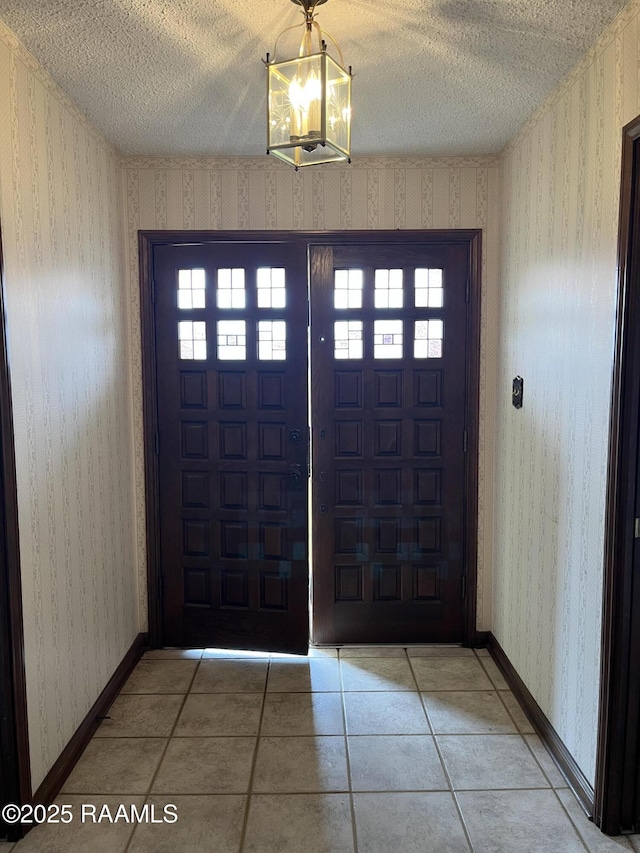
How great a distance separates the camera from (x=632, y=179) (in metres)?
2.01

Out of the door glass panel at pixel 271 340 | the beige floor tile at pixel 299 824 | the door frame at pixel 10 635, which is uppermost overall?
the door glass panel at pixel 271 340

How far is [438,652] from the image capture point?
352cm

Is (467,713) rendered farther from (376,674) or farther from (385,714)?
(376,674)

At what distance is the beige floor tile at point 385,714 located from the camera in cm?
278

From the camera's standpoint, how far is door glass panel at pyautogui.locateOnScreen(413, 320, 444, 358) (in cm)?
344

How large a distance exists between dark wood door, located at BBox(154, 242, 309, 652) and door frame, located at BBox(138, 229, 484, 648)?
0.04 meters

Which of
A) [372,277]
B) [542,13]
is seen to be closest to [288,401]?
[372,277]

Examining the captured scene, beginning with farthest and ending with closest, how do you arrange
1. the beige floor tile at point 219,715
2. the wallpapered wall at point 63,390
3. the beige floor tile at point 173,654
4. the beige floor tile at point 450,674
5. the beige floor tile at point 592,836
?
the beige floor tile at point 173,654 → the beige floor tile at point 450,674 → the beige floor tile at point 219,715 → the wallpapered wall at point 63,390 → the beige floor tile at point 592,836

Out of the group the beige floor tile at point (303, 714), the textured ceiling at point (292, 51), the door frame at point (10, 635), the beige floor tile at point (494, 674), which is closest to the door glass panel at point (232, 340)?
the textured ceiling at point (292, 51)

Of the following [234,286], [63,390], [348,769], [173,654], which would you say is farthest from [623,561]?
[173,654]

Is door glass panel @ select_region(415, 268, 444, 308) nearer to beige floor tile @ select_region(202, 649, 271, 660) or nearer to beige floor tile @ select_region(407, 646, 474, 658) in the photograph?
beige floor tile @ select_region(407, 646, 474, 658)

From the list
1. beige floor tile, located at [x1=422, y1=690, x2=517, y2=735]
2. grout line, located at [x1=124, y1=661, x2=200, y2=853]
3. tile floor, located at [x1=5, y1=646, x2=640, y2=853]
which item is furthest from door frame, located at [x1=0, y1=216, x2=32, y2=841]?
beige floor tile, located at [x1=422, y1=690, x2=517, y2=735]

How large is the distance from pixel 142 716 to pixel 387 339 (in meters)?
2.15

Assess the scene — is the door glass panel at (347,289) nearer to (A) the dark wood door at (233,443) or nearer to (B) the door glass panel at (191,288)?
(A) the dark wood door at (233,443)
